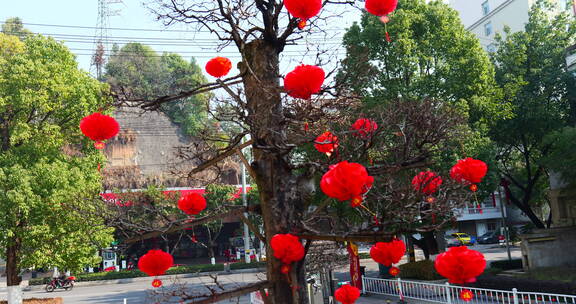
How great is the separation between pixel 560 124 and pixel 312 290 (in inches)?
550

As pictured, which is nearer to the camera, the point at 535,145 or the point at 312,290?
the point at 312,290

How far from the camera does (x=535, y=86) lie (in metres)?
19.7

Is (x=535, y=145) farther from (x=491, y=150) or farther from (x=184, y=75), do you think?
(x=184, y=75)

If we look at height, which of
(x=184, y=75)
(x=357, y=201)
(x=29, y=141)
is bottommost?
(x=357, y=201)

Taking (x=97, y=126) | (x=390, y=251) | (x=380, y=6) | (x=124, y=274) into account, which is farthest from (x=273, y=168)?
(x=124, y=274)

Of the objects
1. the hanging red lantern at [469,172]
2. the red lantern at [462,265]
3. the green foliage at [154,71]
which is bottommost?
the red lantern at [462,265]

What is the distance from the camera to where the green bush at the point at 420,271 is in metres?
17.7

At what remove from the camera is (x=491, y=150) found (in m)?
16.4

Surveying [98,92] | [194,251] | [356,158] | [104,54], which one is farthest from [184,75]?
[356,158]

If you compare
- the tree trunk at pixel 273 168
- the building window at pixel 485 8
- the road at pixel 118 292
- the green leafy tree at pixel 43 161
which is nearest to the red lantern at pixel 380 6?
the tree trunk at pixel 273 168

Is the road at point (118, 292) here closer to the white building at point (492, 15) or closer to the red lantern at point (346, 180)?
the red lantern at point (346, 180)

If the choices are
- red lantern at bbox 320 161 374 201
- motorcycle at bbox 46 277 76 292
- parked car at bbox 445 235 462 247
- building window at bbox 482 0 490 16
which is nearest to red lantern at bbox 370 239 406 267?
red lantern at bbox 320 161 374 201

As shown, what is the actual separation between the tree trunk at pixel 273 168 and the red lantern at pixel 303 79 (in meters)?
0.28

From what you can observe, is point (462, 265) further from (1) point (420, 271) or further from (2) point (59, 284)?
(2) point (59, 284)
